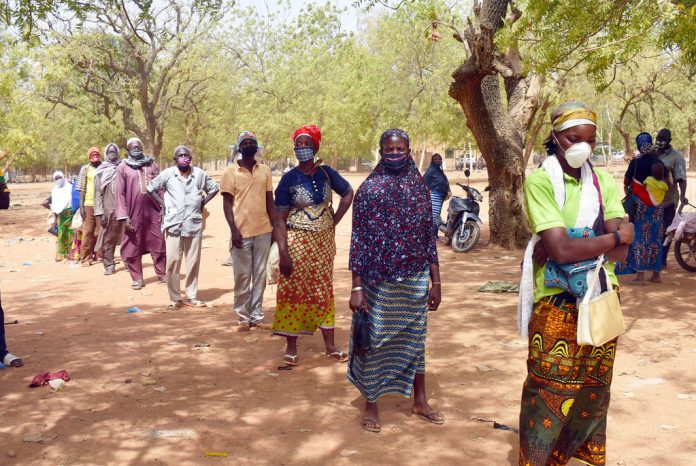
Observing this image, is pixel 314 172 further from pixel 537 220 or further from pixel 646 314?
pixel 646 314

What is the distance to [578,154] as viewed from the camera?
3090 mm

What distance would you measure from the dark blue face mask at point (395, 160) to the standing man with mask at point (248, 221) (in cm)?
278

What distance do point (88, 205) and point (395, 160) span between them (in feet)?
29.4

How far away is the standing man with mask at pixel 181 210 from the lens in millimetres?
8039

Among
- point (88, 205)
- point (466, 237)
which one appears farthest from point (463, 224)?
point (88, 205)

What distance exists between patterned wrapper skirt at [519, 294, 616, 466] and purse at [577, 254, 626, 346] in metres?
0.13

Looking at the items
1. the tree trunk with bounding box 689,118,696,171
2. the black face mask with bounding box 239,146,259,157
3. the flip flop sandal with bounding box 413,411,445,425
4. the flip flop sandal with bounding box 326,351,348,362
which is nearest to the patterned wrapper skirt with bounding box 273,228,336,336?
the flip flop sandal with bounding box 326,351,348,362

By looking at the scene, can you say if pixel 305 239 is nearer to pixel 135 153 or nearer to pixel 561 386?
pixel 561 386

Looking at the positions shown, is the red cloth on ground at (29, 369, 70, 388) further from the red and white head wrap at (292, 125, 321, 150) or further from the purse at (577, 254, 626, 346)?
the purse at (577, 254, 626, 346)

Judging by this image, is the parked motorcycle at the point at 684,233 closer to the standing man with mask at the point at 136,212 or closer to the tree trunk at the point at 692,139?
the standing man with mask at the point at 136,212

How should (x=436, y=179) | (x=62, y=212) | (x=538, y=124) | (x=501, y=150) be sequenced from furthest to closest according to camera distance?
1. (x=538, y=124)
2. (x=436, y=179)
3. (x=62, y=212)
4. (x=501, y=150)

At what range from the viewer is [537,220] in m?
3.12

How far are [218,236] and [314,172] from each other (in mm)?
11746

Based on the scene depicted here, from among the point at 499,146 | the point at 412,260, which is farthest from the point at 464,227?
the point at 412,260
